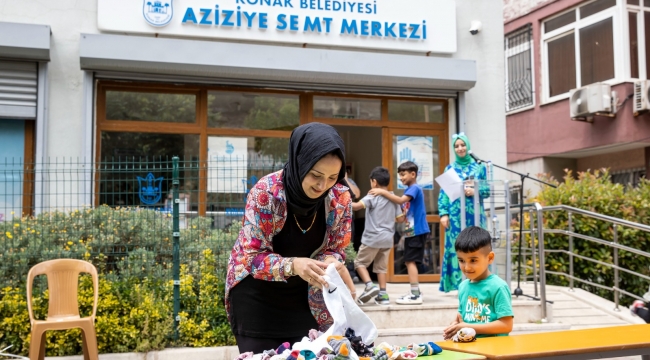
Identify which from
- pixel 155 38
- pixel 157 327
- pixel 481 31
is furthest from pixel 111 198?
pixel 481 31

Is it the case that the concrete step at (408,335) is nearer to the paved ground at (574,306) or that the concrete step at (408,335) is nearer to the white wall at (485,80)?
the paved ground at (574,306)

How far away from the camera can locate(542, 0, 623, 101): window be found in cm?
1425

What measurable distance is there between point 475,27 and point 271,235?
8251 mm

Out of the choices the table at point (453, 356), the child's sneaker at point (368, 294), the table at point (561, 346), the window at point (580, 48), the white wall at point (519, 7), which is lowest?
the child's sneaker at point (368, 294)

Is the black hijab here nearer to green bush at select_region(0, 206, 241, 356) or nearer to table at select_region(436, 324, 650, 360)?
table at select_region(436, 324, 650, 360)

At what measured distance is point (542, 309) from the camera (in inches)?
299

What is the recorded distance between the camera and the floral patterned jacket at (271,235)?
110 inches

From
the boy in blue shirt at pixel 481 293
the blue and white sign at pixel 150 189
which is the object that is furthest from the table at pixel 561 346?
the blue and white sign at pixel 150 189

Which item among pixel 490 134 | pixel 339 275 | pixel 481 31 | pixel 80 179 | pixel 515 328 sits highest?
pixel 481 31

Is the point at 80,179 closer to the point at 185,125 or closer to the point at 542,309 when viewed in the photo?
the point at 185,125

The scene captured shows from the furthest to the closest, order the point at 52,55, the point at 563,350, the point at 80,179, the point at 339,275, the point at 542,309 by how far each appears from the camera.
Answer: the point at 52,55
the point at 80,179
the point at 542,309
the point at 563,350
the point at 339,275

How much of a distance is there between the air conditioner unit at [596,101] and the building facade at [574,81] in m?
0.11

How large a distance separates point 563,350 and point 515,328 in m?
4.22

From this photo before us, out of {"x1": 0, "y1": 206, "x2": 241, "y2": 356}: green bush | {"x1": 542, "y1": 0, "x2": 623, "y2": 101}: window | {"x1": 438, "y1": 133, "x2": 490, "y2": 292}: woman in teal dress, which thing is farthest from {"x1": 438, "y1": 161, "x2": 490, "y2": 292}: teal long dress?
{"x1": 542, "y1": 0, "x2": 623, "y2": 101}: window
